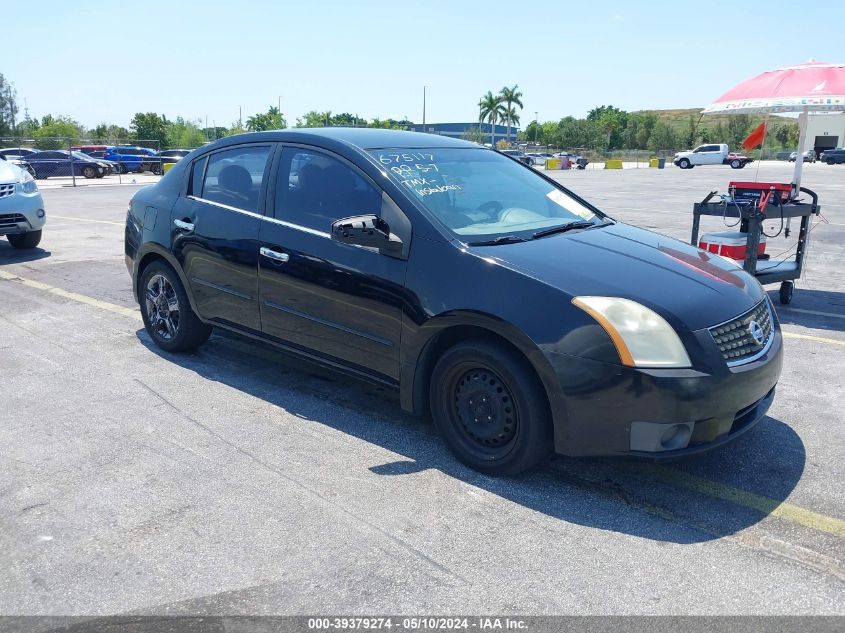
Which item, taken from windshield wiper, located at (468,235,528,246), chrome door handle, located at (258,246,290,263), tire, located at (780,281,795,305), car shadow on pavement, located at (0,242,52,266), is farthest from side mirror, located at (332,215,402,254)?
car shadow on pavement, located at (0,242,52,266)

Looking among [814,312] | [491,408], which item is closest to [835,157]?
[814,312]

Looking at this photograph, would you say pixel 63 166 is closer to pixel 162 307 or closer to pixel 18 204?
pixel 18 204

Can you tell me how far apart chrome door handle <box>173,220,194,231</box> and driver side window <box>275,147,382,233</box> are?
0.86 meters

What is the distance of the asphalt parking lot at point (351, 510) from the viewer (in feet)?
8.95

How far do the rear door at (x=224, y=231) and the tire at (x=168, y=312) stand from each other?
22cm

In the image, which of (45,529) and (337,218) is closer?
(45,529)

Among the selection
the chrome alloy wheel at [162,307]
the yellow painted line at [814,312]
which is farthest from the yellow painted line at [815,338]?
the chrome alloy wheel at [162,307]

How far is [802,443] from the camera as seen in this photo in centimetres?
403

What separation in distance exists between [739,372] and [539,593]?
138 cm

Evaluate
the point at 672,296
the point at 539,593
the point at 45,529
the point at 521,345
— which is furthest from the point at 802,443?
the point at 45,529

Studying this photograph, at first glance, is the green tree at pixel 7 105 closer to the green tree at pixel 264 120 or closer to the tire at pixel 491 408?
the green tree at pixel 264 120

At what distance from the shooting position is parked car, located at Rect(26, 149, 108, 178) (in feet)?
104

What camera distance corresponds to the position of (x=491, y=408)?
11.7 feet

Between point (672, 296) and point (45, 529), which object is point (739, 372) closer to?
point (672, 296)
